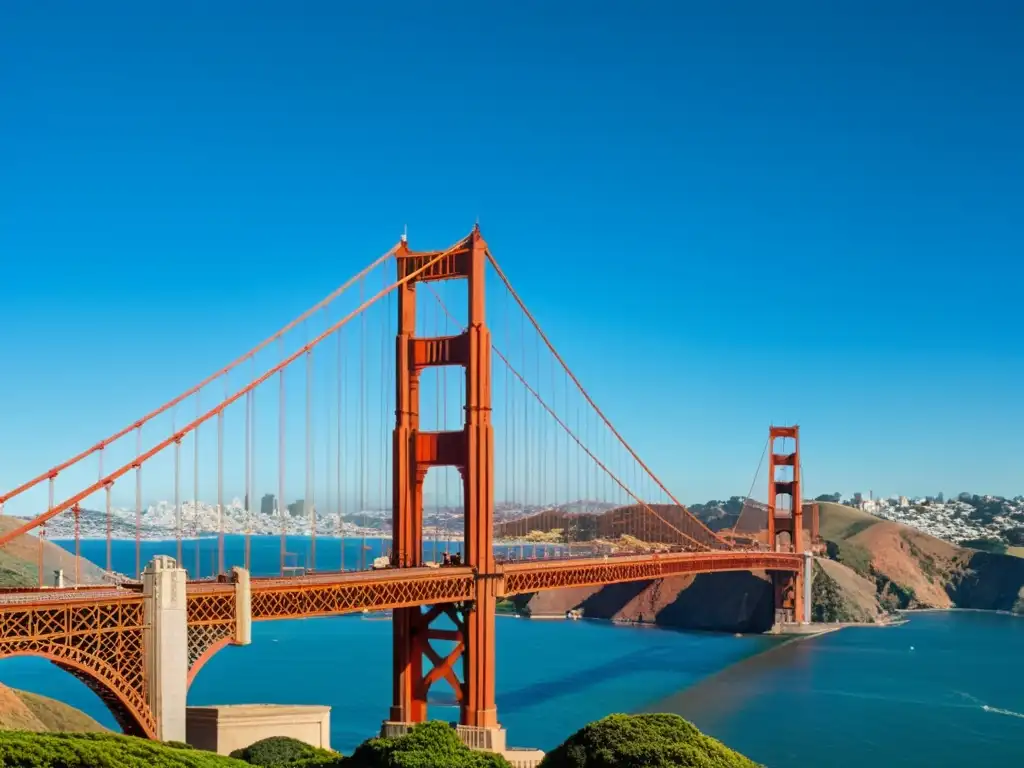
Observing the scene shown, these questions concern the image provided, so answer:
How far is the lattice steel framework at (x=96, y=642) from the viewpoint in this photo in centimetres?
1931

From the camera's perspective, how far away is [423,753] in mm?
20391

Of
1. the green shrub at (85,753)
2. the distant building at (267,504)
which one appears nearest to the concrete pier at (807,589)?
the distant building at (267,504)

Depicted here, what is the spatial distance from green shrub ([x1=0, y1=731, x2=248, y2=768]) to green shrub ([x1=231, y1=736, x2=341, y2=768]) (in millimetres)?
6905

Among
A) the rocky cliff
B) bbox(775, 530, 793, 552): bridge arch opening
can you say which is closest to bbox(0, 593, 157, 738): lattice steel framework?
the rocky cliff

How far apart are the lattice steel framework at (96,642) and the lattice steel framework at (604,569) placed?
1328 centimetres

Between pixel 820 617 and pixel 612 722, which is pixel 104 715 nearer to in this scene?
pixel 612 722

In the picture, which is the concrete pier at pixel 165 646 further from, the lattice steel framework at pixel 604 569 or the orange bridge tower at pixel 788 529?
the orange bridge tower at pixel 788 529

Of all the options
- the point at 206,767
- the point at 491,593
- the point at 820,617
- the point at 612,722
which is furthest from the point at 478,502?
the point at 820,617

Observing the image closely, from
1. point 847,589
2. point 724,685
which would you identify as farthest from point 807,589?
point 724,685

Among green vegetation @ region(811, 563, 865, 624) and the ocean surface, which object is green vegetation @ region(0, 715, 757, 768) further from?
green vegetation @ region(811, 563, 865, 624)

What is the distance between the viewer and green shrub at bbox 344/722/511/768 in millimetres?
20219

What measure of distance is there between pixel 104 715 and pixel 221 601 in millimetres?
23717

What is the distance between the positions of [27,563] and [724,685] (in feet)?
144

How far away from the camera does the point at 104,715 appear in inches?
1737
